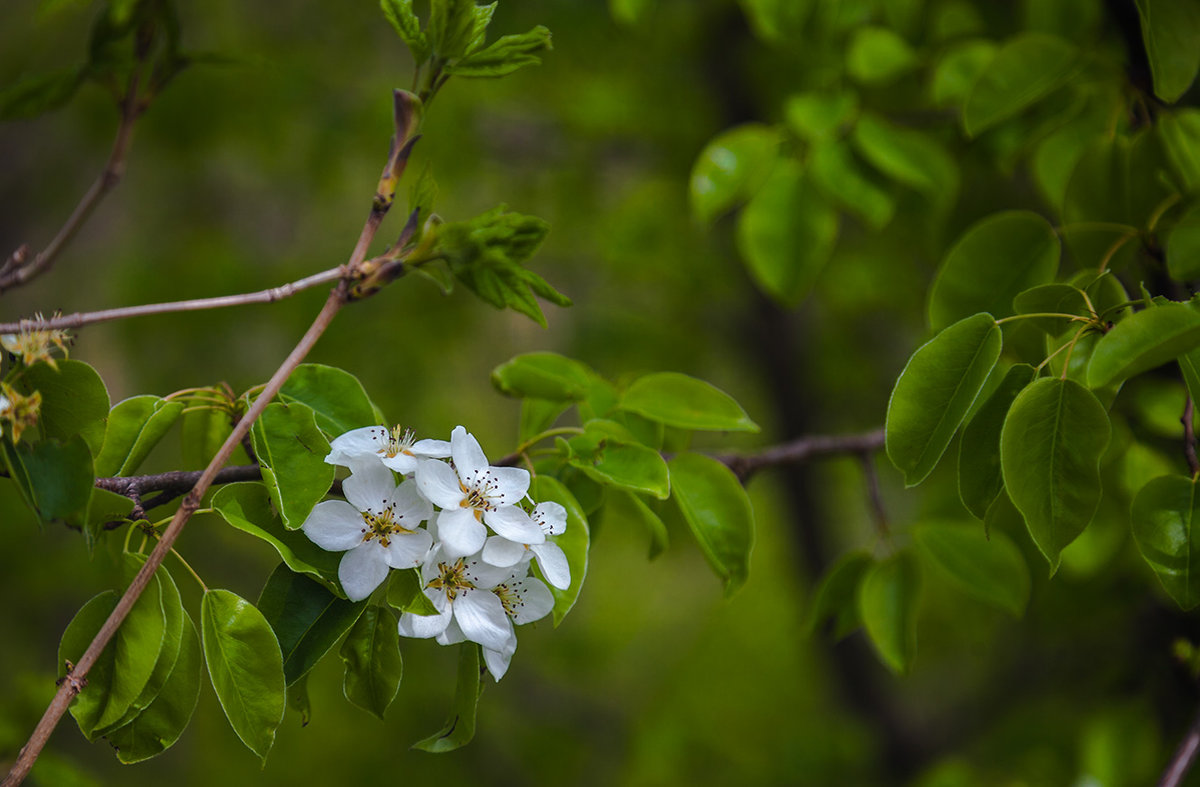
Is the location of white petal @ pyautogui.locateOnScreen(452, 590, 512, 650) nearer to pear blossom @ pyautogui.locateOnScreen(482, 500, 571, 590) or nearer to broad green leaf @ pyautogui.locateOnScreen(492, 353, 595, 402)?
pear blossom @ pyautogui.locateOnScreen(482, 500, 571, 590)

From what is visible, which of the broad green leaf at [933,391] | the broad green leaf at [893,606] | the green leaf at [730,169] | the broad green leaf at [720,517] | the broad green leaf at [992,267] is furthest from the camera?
the green leaf at [730,169]

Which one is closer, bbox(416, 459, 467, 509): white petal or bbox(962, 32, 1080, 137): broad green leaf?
bbox(416, 459, 467, 509): white petal

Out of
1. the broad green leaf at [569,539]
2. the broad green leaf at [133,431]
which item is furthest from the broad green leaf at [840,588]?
the broad green leaf at [133,431]

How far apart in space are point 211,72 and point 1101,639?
3099 millimetres

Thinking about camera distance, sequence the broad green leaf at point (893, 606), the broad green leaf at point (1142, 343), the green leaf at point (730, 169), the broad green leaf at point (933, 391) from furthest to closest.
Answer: the green leaf at point (730, 169), the broad green leaf at point (893, 606), the broad green leaf at point (933, 391), the broad green leaf at point (1142, 343)

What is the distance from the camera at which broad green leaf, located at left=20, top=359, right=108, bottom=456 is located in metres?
0.71

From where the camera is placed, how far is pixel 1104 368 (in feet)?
2.25

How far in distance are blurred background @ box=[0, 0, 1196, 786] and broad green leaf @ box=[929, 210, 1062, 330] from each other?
0.53m

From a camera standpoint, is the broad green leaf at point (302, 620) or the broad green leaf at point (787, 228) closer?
the broad green leaf at point (302, 620)

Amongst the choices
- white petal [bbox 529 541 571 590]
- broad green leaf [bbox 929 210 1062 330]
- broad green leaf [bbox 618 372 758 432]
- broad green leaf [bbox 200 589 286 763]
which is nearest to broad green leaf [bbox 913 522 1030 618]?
broad green leaf [bbox 929 210 1062 330]

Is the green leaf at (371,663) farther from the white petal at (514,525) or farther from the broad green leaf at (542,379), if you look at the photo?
the broad green leaf at (542,379)

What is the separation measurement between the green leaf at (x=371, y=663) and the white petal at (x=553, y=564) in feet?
0.48

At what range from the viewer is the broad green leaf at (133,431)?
77 centimetres

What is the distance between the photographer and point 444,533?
696 millimetres
